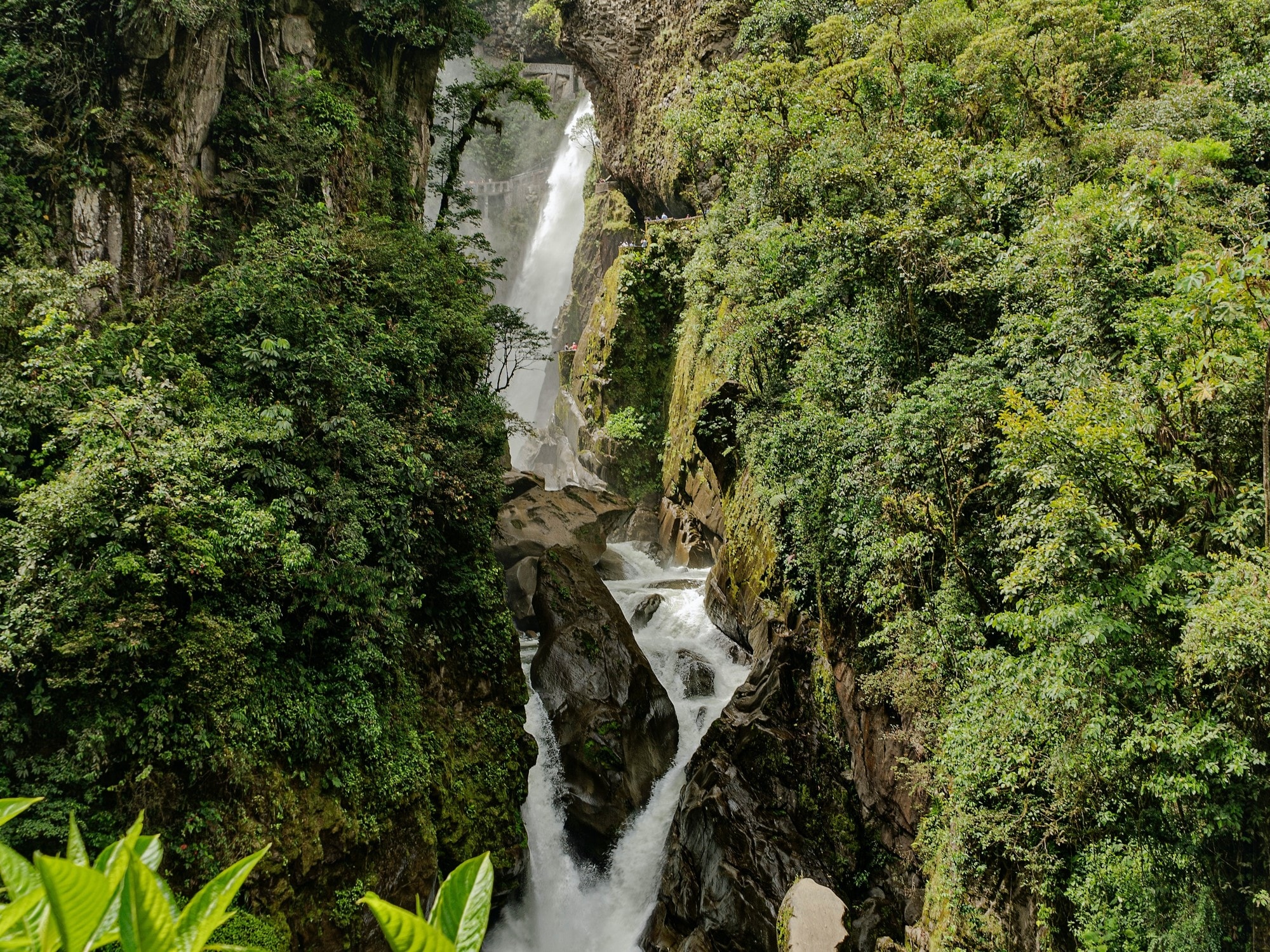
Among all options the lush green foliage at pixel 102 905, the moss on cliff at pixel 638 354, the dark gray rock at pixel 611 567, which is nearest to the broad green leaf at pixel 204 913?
the lush green foliage at pixel 102 905

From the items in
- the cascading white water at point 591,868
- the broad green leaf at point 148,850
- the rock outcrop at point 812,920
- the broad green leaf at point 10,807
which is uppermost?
the broad green leaf at point 10,807

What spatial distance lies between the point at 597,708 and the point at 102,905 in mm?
11723

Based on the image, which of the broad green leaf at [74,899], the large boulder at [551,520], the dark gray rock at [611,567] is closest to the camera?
the broad green leaf at [74,899]

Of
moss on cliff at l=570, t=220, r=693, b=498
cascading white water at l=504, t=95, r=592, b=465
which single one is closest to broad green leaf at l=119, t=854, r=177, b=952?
moss on cliff at l=570, t=220, r=693, b=498

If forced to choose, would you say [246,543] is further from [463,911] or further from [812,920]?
[812,920]

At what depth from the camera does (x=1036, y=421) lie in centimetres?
642

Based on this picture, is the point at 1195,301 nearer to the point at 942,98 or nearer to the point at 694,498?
the point at 942,98

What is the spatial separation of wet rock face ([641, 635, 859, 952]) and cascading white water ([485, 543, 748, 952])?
1.52 feet

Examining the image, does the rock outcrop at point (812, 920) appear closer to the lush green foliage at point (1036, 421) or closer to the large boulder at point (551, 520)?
the lush green foliage at point (1036, 421)

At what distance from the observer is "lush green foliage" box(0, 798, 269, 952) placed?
0.86 meters

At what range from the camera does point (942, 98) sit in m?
12.8

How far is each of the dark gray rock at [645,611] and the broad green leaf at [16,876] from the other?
48.7ft

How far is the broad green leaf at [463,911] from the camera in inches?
38.5

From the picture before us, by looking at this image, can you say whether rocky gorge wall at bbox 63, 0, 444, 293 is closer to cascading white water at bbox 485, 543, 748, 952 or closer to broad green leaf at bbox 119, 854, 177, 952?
cascading white water at bbox 485, 543, 748, 952
